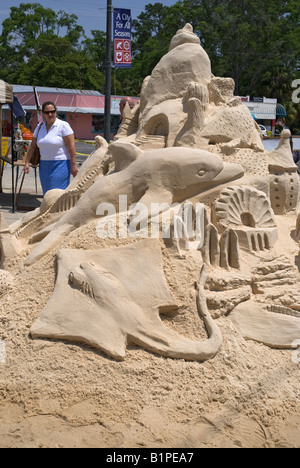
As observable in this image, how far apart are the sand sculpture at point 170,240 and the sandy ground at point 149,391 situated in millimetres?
81

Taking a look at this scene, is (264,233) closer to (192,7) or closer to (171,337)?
(171,337)

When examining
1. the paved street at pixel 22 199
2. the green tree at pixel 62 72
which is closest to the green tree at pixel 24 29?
the green tree at pixel 62 72

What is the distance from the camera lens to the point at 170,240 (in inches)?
137

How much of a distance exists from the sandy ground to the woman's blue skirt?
2343mm

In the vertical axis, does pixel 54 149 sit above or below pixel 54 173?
above

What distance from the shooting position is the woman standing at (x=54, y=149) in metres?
5.40

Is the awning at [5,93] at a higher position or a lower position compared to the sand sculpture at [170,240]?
higher

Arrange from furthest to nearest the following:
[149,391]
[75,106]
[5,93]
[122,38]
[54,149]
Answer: [75,106]
[122,38]
[5,93]
[54,149]
[149,391]

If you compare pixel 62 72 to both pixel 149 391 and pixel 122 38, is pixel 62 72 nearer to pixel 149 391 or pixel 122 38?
pixel 122 38

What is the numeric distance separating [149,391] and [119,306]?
0.56 meters

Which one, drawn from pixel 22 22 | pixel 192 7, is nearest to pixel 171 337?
pixel 192 7

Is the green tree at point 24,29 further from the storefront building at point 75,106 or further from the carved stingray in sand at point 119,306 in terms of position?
the carved stingray in sand at point 119,306

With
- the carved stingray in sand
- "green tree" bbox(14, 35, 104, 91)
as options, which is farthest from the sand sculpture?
"green tree" bbox(14, 35, 104, 91)

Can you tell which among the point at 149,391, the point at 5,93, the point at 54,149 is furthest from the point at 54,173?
the point at 5,93
